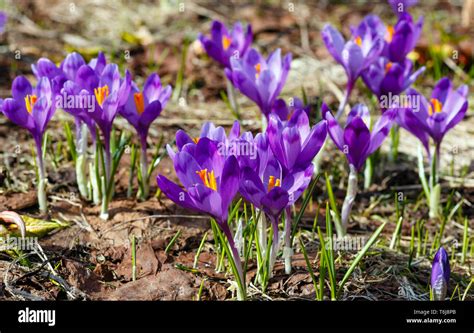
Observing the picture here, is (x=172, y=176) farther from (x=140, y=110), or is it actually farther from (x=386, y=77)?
(x=386, y=77)

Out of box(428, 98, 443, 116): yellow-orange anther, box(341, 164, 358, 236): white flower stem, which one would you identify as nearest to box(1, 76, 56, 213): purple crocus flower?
box(341, 164, 358, 236): white flower stem

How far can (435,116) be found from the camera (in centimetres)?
288

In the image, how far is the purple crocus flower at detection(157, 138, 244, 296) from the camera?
2.07 meters

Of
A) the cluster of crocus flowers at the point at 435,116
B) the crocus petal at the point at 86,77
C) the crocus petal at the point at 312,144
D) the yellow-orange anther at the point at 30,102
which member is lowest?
the crocus petal at the point at 312,144

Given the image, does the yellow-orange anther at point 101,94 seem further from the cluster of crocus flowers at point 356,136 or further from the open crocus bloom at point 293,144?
the cluster of crocus flowers at point 356,136

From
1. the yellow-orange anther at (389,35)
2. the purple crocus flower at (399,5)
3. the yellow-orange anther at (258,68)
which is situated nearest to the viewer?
the yellow-orange anther at (258,68)

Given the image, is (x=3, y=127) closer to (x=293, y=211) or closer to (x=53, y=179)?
(x=53, y=179)

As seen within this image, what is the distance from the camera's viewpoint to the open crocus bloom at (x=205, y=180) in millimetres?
2070

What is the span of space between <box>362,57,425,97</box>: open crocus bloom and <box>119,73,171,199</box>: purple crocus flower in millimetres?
826

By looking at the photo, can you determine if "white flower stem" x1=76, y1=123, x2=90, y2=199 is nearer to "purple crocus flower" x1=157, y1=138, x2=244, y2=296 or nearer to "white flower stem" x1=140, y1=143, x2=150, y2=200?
"white flower stem" x1=140, y1=143, x2=150, y2=200

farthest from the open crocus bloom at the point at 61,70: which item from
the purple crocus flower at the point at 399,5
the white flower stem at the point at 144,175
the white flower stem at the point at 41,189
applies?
the purple crocus flower at the point at 399,5

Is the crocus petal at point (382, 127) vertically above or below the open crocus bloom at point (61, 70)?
below

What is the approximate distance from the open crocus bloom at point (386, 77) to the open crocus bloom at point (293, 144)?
0.89 meters

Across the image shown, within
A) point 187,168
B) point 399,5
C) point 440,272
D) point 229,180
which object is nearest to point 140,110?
point 187,168
